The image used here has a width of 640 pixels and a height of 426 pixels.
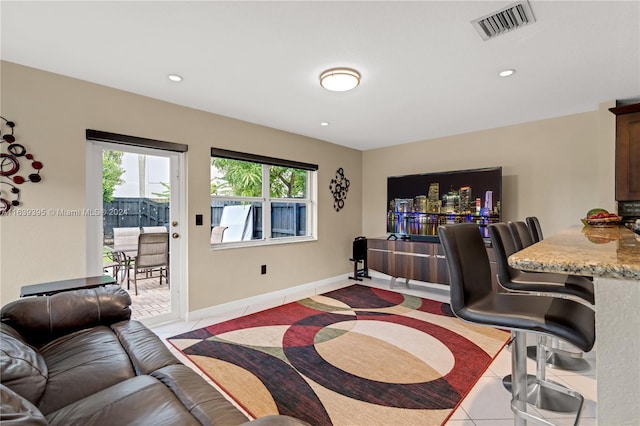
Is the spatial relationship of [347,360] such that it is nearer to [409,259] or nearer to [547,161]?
[409,259]

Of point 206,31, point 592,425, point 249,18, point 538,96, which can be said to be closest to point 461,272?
point 592,425

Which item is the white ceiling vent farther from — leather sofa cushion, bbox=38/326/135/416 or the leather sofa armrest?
the leather sofa armrest

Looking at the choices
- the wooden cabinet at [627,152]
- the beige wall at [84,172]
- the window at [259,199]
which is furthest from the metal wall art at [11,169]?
the wooden cabinet at [627,152]

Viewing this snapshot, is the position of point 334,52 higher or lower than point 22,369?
higher

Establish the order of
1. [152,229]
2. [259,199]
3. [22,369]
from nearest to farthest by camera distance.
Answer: [22,369] < [152,229] < [259,199]

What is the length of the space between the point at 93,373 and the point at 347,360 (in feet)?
5.72

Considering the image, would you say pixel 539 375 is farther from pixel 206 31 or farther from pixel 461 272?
pixel 206 31

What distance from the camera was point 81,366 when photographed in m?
1.49

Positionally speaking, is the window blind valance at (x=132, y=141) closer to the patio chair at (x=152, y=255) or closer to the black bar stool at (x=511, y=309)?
the patio chair at (x=152, y=255)

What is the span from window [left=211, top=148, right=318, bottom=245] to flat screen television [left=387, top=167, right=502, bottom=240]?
138 cm

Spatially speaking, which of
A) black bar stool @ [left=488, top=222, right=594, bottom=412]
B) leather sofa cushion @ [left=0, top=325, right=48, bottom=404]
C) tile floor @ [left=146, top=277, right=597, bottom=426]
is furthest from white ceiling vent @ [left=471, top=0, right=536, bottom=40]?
leather sofa cushion @ [left=0, top=325, right=48, bottom=404]

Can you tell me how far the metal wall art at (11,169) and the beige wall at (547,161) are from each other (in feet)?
15.9

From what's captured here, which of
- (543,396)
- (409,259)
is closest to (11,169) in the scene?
(543,396)

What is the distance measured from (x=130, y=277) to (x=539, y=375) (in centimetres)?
379
